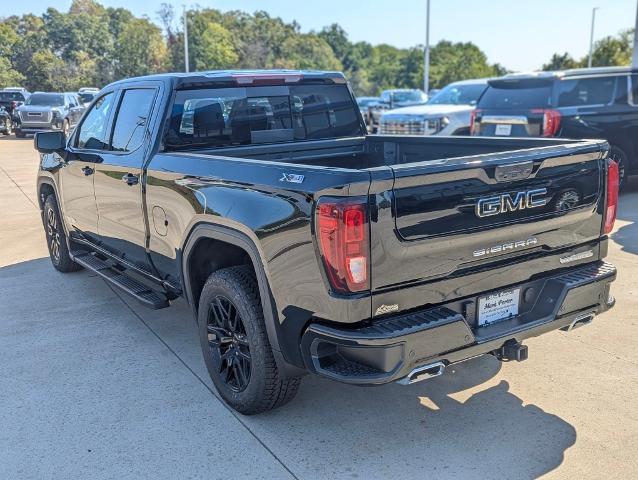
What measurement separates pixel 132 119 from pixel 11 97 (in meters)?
28.3

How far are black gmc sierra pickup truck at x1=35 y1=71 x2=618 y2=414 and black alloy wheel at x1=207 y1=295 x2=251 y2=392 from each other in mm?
14

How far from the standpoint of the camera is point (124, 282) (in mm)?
4781

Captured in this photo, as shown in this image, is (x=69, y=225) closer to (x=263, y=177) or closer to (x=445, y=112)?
(x=263, y=177)

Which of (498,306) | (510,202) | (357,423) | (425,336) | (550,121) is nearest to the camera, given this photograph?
(425,336)

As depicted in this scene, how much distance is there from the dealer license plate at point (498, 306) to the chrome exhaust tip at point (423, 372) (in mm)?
392

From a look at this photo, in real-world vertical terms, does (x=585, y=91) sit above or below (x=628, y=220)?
above

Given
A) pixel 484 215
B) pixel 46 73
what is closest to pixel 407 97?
pixel 484 215

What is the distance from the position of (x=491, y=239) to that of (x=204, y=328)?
1.73 meters

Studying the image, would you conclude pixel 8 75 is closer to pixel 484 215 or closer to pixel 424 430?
pixel 424 430

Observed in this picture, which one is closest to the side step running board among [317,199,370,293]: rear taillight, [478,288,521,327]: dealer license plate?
[317,199,370,293]: rear taillight

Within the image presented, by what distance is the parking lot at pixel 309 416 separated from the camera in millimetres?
3100

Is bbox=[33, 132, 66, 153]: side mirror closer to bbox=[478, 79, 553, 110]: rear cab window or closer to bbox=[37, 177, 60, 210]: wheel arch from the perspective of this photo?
bbox=[37, 177, 60, 210]: wheel arch

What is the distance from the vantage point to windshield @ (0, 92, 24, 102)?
95.2 feet

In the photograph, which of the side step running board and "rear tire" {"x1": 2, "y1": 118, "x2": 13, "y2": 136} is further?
"rear tire" {"x1": 2, "y1": 118, "x2": 13, "y2": 136}
